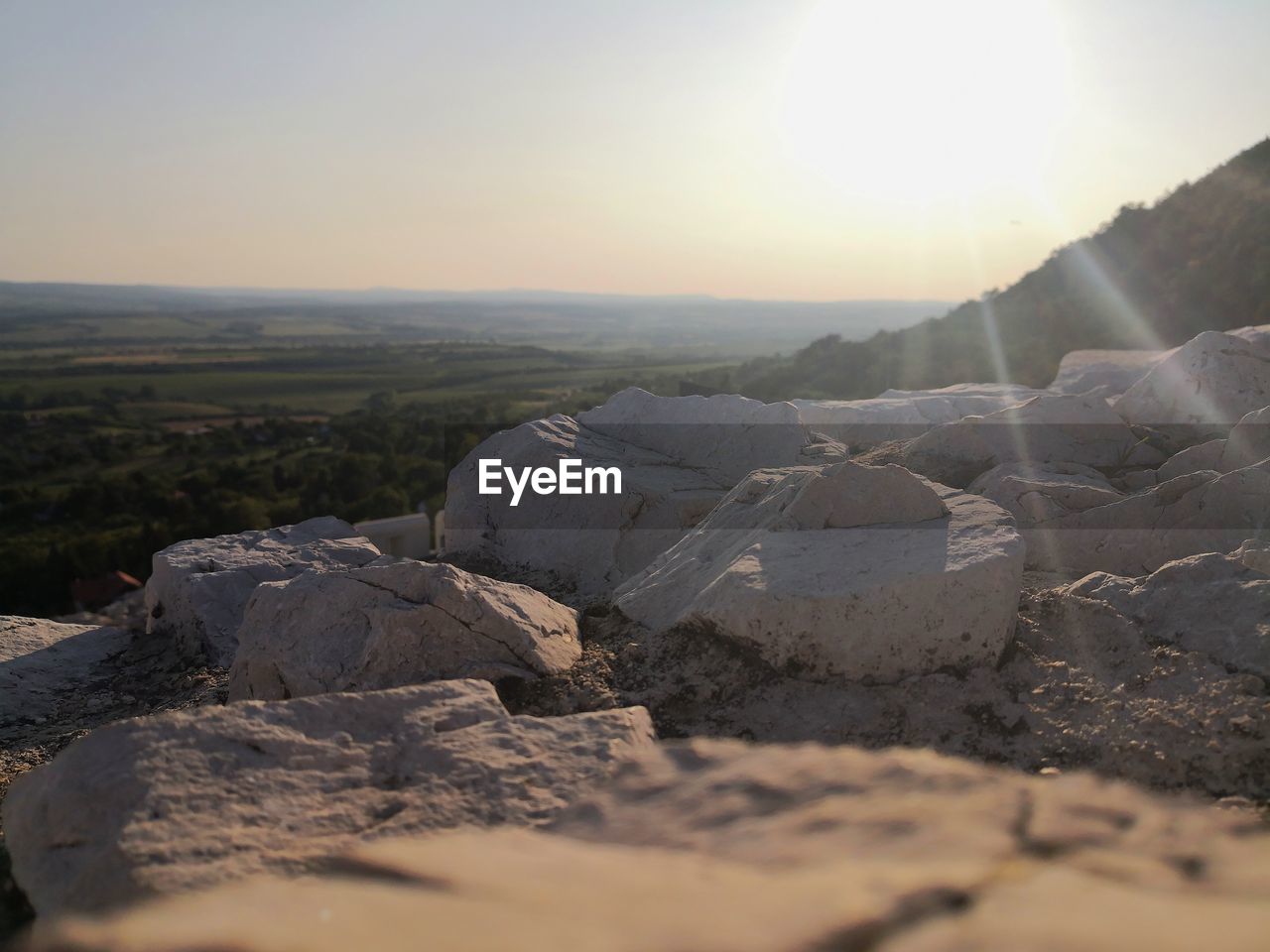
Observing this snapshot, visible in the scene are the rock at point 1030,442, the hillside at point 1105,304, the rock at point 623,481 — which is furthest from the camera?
the hillside at point 1105,304

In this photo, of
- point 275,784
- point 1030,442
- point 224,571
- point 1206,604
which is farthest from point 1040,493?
point 224,571

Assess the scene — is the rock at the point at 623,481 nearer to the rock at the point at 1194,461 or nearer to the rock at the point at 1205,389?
the rock at the point at 1194,461

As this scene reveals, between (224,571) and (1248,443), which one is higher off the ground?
(1248,443)

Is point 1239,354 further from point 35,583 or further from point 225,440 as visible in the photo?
point 225,440

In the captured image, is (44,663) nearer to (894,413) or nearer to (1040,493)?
Result: (1040,493)

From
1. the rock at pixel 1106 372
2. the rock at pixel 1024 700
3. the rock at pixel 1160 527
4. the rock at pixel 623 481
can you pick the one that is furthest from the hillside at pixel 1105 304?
the rock at pixel 1024 700

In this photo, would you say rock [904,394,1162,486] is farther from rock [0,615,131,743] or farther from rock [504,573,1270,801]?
rock [0,615,131,743]
